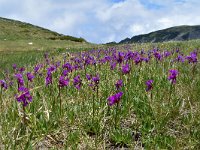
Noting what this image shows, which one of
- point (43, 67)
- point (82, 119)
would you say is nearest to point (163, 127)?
point (82, 119)

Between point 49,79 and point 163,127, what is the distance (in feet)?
7.19

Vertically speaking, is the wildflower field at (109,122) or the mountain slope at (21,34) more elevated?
the mountain slope at (21,34)

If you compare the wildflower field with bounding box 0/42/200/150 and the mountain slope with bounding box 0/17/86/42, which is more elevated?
the mountain slope with bounding box 0/17/86/42

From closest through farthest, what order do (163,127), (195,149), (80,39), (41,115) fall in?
1. (195,149)
2. (163,127)
3. (41,115)
4. (80,39)

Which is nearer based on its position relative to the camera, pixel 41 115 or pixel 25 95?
pixel 25 95

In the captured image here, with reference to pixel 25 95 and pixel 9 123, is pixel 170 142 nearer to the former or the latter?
pixel 25 95

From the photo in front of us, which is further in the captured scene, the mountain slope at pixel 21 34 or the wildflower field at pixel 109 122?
the mountain slope at pixel 21 34

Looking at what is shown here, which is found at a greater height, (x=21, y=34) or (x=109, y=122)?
(x=21, y=34)

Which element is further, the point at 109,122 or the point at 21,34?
the point at 21,34

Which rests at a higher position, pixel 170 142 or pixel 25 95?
pixel 25 95

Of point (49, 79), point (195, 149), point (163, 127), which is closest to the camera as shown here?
point (195, 149)

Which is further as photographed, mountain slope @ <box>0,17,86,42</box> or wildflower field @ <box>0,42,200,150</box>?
mountain slope @ <box>0,17,86,42</box>

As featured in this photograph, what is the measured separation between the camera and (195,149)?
157 inches

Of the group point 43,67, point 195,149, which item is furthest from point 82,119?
point 43,67
